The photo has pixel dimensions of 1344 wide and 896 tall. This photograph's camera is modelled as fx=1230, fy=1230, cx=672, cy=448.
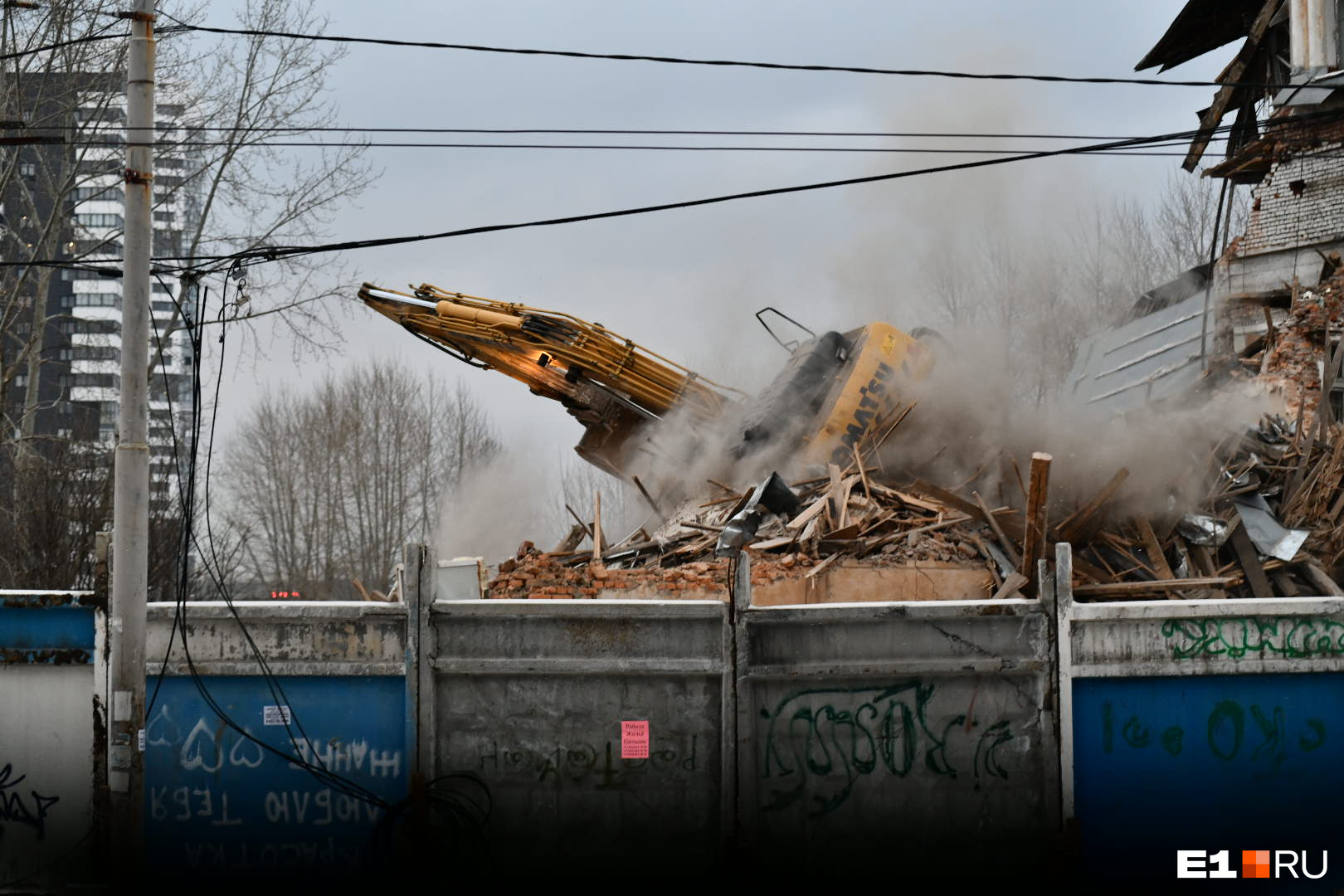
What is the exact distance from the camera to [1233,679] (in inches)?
299

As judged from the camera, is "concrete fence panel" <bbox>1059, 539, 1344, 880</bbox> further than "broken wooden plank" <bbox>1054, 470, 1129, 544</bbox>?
No

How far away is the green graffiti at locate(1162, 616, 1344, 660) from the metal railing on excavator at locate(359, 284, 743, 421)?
8161mm

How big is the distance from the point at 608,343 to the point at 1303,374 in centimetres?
995


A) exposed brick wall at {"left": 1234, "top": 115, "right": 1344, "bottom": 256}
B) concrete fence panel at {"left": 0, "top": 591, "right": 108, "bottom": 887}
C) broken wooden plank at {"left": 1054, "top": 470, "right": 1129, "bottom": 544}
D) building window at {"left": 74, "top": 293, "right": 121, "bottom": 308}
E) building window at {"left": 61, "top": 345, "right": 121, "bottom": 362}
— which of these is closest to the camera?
concrete fence panel at {"left": 0, "top": 591, "right": 108, "bottom": 887}

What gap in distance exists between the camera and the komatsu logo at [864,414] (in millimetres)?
14211

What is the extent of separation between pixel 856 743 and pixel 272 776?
11.9 ft

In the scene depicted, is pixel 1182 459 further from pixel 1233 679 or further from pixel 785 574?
pixel 1233 679

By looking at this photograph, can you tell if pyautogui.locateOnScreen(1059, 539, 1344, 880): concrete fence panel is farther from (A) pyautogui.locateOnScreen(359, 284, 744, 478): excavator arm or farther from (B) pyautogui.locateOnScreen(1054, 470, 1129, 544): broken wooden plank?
(A) pyautogui.locateOnScreen(359, 284, 744, 478): excavator arm

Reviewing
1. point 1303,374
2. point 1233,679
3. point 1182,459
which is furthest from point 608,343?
point 1303,374

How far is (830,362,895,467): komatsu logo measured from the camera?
14.2 metres

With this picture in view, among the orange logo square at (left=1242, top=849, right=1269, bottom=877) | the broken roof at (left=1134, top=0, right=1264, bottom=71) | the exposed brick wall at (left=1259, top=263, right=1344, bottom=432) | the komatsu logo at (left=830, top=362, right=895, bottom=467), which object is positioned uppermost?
the broken roof at (left=1134, top=0, right=1264, bottom=71)

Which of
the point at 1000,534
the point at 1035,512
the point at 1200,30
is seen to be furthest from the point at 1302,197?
the point at 1035,512

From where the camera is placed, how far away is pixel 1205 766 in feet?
24.8

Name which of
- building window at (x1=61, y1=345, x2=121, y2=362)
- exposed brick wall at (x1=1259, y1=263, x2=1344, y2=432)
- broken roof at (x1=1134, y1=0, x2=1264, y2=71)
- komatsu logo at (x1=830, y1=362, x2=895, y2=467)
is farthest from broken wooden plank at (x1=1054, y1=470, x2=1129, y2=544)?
broken roof at (x1=1134, y1=0, x2=1264, y2=71)
